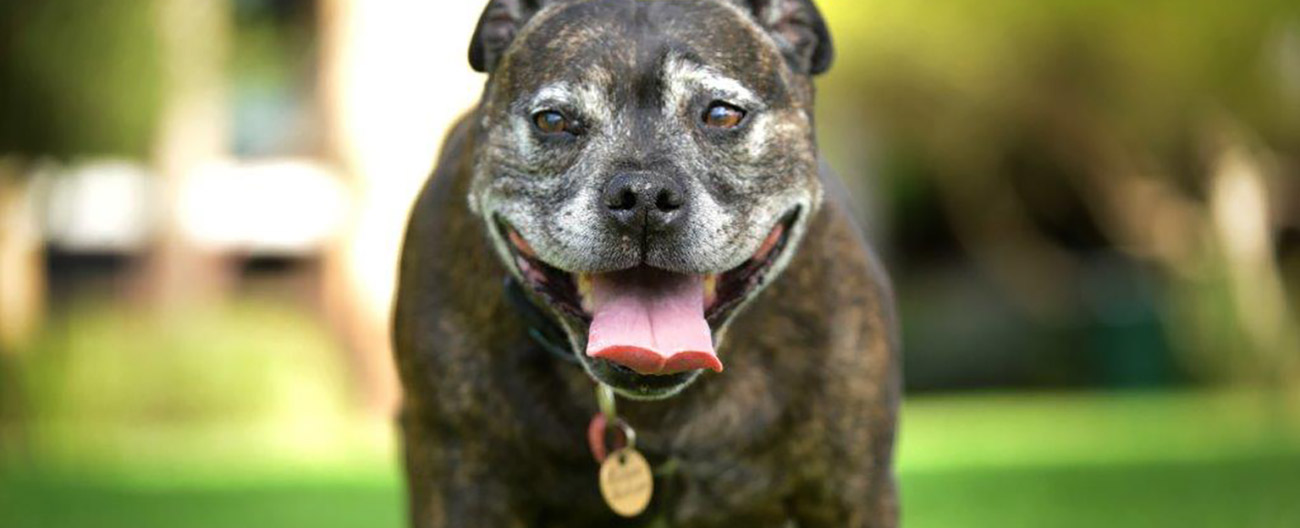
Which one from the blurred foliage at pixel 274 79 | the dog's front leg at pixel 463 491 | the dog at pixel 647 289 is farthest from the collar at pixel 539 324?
the blurred foliage at pixel 274 79

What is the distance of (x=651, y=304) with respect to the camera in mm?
4156

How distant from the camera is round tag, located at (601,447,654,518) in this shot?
14.5 ft

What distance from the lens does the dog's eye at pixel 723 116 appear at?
422cm

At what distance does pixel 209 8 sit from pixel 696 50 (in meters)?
15.0

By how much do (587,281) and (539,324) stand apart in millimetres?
257

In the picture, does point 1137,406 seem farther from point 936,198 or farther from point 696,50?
point 696,50

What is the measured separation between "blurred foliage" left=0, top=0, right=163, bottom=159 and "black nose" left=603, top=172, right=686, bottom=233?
1234cm

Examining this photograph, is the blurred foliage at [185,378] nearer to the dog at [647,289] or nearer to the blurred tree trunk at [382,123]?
the blurred tree trunk at [382,123]

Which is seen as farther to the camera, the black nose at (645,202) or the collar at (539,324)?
the collar at (539,324)

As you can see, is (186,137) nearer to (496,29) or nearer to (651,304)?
(496,29)

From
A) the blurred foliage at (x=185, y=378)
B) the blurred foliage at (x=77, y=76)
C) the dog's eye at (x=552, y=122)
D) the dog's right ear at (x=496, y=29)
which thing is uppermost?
the blurred foliage at (x=77, y=76)

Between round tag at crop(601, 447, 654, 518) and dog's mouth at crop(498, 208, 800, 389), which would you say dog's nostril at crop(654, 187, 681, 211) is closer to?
dog's mouth at crop(498, 208, 800, 389)

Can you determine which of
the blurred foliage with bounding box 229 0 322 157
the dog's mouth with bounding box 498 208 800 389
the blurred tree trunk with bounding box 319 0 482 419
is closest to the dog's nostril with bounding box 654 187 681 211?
the dog's mouth with bounding box 498 208 800 389

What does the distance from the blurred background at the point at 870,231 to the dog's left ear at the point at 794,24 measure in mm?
4382
